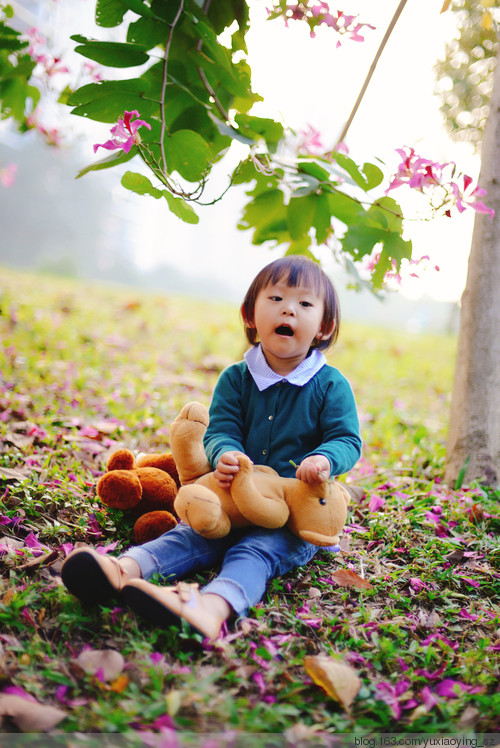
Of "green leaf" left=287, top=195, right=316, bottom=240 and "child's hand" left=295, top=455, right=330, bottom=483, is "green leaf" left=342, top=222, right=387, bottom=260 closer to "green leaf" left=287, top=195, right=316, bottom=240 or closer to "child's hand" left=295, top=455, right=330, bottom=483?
"green leaf" left=287, top=195, right=316, bottom=240

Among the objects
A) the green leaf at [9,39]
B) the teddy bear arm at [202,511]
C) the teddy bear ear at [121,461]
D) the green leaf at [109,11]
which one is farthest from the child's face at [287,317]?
the green leaf at [9,39]

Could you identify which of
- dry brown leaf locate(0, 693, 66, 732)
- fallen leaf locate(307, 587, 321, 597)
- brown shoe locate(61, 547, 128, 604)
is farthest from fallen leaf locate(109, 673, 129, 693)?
fallen leaf locate(307, 587, 321, 597)

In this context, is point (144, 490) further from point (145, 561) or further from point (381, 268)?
point (381, 268)

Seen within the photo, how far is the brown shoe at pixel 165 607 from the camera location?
125 centimetres

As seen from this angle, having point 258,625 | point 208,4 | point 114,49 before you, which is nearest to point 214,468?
point 258,625

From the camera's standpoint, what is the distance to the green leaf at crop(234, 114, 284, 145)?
6.29 feet

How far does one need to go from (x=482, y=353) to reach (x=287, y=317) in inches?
45.3

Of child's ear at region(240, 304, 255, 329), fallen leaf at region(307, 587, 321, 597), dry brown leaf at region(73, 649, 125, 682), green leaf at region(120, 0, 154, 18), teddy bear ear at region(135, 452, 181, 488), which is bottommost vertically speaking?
dry brown leaf at region(73, 649, 125, 682)

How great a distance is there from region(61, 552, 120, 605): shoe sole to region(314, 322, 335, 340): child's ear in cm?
107

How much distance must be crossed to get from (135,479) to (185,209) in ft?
3.11

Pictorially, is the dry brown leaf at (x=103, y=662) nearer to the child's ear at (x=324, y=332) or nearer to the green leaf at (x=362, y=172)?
the child's ear at (x=324, y=332)

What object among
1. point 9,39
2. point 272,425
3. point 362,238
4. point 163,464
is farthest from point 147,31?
point 163,464

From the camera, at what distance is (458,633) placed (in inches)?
59.3

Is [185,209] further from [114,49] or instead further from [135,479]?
[135,479]
